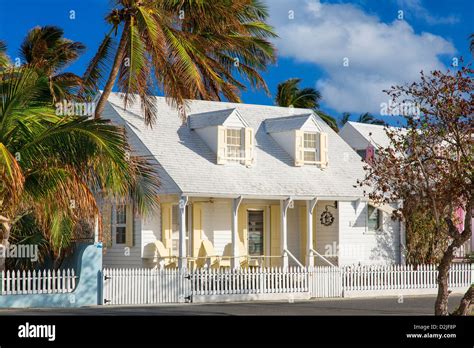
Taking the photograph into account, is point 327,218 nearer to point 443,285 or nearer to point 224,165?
point 224,165

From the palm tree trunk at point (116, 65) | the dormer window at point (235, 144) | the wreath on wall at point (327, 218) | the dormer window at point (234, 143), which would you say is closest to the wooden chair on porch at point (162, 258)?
the dormer window at point (235, 144)

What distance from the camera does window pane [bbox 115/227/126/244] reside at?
31.4 metres

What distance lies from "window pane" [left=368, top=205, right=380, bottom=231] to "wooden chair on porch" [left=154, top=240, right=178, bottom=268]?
8671 mm

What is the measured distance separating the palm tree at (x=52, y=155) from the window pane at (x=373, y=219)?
15551 millimetres

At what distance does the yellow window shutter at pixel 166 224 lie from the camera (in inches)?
Answer: 1217

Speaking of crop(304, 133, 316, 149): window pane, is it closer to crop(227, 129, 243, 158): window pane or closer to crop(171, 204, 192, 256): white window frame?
crop(227, 129, 243, 158): window pane

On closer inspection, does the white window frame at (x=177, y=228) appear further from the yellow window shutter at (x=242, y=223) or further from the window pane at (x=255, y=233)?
the window pane at (x=255, y=233)

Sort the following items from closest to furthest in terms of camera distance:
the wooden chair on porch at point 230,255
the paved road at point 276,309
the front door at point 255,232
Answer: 1. the paved road at point 276,309
2. the wooden chair on porch at point 230,255
3. the front door at point 255,232

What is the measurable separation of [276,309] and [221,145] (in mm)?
8753

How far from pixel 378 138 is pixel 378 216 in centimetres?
487

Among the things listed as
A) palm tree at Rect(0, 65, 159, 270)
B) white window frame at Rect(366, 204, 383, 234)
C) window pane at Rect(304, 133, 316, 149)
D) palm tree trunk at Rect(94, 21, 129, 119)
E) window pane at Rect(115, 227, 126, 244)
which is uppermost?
palm tree trunk at Rect(94, 21, 129, 119)

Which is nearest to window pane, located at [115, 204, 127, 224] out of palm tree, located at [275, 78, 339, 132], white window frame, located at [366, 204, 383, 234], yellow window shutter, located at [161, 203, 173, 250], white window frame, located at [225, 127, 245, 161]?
yellow window shutter, located at [161, 203, 173, 250]

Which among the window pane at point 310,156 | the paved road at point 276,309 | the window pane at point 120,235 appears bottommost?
the paved road at point 276,309

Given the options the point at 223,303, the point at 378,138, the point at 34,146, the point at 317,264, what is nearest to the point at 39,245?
the point at 223,303
